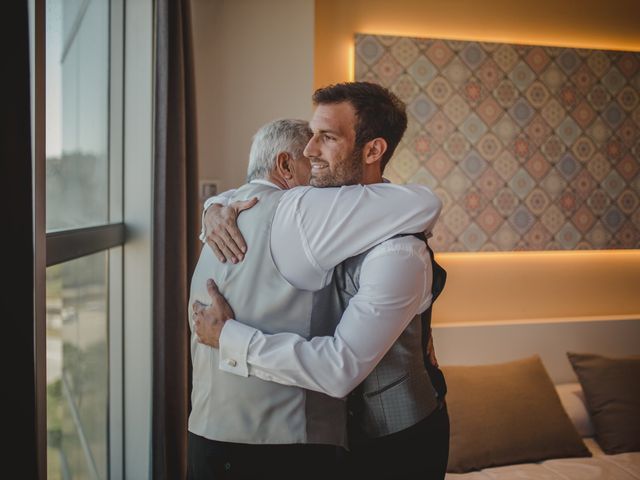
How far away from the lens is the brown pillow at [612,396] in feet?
9.89

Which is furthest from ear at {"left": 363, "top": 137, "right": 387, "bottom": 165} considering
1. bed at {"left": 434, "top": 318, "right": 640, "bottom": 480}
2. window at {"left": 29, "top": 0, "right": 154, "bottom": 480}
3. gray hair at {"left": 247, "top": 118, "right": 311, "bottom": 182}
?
bed at {"left": 434, "top": 318, "right": 640, "bottom": 480}

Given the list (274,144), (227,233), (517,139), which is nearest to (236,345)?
(227,233)

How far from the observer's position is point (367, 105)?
1577 millimetres

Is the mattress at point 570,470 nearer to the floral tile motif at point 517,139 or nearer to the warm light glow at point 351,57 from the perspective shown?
the floral tile motif at point 517,139

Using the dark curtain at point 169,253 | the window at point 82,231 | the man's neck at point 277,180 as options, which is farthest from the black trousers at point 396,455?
the dark curtain at point 169,253

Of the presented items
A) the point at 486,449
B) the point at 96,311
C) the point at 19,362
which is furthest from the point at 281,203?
the point at 486,449

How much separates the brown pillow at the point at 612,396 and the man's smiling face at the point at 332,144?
224 centimetres

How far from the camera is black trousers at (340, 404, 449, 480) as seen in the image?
4.95 feet

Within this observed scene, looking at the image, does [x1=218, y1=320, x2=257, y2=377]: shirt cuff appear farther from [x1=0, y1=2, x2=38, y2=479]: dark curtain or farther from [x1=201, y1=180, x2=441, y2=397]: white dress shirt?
[x1=0, y1=2, x2=38, y2=479]: dark curtain

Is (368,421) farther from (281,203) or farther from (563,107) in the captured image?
(563,107)

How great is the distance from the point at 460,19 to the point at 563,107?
745 millimetres

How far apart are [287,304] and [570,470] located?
202 centimetres

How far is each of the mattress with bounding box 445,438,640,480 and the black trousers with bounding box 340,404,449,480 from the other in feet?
4.17

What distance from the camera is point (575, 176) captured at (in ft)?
11.5
